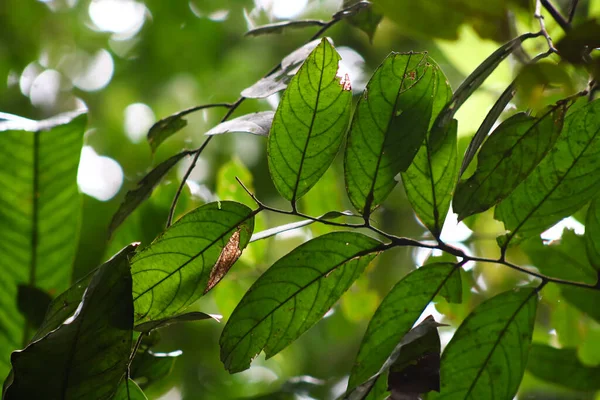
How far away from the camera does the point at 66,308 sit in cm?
51

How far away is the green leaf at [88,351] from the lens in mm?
423

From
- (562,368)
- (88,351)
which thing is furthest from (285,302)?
(562,368)

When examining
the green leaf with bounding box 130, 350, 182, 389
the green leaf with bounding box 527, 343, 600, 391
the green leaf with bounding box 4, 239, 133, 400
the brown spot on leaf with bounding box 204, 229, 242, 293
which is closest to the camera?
the green leaf with bounding box 4, 239, 133, 400

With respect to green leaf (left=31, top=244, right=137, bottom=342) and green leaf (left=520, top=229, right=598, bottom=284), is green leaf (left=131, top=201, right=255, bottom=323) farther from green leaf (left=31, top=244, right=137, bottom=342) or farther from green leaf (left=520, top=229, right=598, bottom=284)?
green leaf (left=520, top=229, right=598, bottom=284)

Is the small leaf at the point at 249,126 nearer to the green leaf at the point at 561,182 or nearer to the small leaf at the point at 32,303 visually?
the green leaf at the point at 561,182

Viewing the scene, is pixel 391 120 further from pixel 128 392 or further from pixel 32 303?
pixel 32 303

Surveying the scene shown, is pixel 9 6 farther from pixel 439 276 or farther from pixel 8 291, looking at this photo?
pixel 439 276

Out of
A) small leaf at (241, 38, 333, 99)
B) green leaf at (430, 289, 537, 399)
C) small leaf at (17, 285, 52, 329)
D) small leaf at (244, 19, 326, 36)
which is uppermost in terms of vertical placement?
small leaf at (244, 19, 326, 36)

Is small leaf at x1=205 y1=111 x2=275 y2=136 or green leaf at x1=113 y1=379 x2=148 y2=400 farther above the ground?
small leaf at x1=205 y1=111 x2=275 y2=136

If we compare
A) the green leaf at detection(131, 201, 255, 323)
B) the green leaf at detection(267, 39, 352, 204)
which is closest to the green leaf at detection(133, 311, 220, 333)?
the green leaf at detection(131, 201, 255, 323)

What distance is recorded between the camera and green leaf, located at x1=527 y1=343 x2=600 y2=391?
0.85m

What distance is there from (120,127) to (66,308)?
1.96m

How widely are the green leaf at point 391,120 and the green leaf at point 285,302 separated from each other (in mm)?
67

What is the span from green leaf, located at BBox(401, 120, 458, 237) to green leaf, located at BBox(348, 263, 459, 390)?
4 cm
